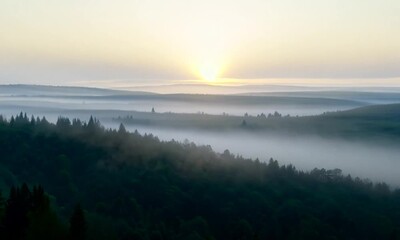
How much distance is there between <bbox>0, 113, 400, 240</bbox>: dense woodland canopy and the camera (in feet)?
438

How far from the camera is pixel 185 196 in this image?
157000 mm

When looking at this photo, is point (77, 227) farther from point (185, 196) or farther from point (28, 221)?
point (185, 196)

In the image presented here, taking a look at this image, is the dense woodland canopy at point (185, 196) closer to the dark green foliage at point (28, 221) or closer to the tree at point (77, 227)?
the dark green foliage at point (28, 221)

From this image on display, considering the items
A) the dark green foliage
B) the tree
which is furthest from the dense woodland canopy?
the tree

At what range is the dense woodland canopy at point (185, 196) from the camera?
133375 millimetres

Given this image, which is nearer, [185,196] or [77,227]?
[77,227]

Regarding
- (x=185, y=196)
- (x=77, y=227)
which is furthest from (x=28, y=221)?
(x=185, y=196)

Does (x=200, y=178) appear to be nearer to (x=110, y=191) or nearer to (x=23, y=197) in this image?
(x=110, y=191)

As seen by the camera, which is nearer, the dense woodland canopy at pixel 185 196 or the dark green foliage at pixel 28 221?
the dark green foliage at pixel 28 221

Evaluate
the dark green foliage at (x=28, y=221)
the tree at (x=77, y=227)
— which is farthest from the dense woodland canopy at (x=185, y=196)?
the tree at (x=77, y=227)

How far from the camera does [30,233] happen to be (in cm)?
4422

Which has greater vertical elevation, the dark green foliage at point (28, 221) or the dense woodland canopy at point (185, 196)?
the dark green foliage at point (28, 221)

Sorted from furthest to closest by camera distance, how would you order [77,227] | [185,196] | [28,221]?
[185,196]
[28,221]
[77,227]

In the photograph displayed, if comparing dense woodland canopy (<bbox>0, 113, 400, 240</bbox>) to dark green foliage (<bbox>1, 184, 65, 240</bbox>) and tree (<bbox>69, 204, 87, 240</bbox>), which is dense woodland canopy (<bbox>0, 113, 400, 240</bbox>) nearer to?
dark green foliage (<bbox>1, 184, 65, 240</bbox>)
